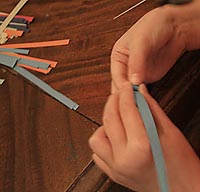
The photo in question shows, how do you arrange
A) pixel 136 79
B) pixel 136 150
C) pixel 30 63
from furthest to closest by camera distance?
1. pixel 30 63
2. pixel 136 79
3. pixel 136 150

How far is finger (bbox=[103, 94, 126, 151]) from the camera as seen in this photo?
547mm

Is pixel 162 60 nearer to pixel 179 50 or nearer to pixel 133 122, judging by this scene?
pixel 179 50

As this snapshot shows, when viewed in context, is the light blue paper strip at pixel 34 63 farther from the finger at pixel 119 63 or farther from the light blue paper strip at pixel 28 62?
the finger at pixel 119 63

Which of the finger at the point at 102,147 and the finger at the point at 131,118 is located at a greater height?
the finger at the point at 131,118

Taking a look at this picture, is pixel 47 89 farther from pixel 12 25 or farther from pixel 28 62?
pixel 12 25

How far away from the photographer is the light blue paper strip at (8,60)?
76cm

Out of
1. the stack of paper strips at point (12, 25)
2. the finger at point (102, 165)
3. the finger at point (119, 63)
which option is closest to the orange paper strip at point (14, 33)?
the stack of paper strips at point (12, 25)

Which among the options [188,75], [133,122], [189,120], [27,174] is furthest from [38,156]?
[189,120]

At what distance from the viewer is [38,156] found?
0.64 metres

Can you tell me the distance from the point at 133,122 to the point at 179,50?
24 cm

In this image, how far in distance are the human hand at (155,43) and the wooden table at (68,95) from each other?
0.02 m

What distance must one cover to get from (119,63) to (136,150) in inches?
7.3

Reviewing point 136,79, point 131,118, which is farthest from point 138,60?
point 131,118

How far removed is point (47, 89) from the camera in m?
0.71
